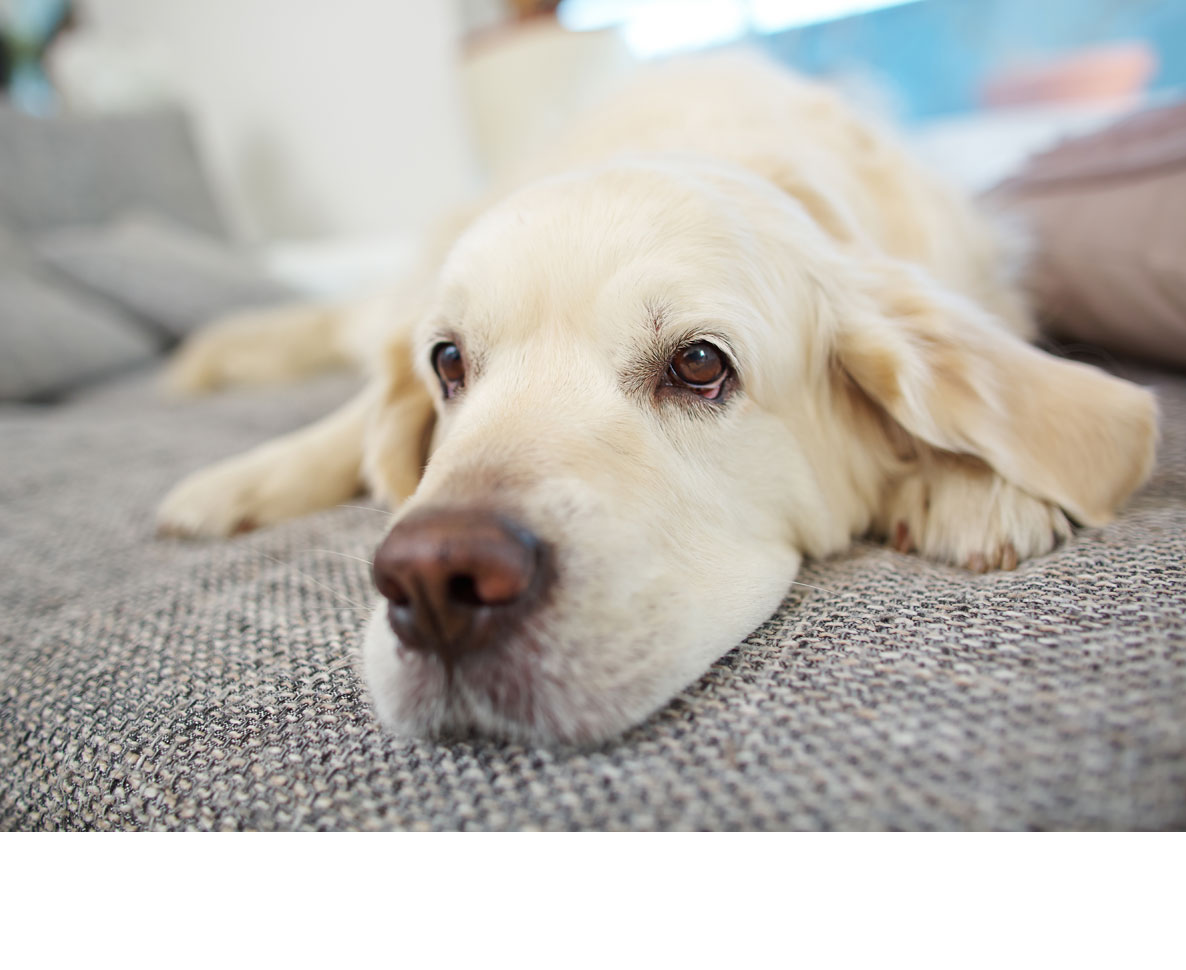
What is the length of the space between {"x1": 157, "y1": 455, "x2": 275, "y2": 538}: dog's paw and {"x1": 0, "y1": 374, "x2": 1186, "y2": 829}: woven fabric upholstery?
0.27 metres

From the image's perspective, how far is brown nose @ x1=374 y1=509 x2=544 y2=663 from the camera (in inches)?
26.8

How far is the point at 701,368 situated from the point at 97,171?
486 centimetres

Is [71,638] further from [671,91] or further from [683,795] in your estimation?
[671,91]

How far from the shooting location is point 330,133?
239 inches

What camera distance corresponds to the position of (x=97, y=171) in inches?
175

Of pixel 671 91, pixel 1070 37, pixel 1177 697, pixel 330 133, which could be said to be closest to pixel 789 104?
pixel 671 91

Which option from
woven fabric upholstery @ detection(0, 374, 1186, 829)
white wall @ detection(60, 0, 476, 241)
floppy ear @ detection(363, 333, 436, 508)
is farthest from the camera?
white wall @ detection(60, 0, 476, 241)

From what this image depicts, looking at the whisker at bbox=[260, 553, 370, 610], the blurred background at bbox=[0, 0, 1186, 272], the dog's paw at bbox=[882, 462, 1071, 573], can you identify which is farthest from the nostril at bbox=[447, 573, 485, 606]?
the blurred background at bbox=[0, 0, 1186, 272]

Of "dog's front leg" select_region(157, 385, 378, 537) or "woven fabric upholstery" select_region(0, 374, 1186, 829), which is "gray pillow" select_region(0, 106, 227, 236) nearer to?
"dog's front leg" select_region(157, 385, 378, 537)

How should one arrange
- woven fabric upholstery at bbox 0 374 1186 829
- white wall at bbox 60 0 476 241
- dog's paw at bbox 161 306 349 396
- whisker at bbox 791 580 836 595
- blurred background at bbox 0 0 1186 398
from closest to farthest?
woven fabric upholstery at bbox 0 374 1186 829, whisker at bbox 791 580 836 595, dog's paw at bbox 161 306 349 396, blurred background at bbox 0 0 1186 398, white wall at bbox 60 0 476 241

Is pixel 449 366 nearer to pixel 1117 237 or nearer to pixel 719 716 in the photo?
pixel 719 716

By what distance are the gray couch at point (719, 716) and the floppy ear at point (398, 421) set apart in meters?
0.29

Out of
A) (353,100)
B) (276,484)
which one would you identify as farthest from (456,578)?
(353,100)
